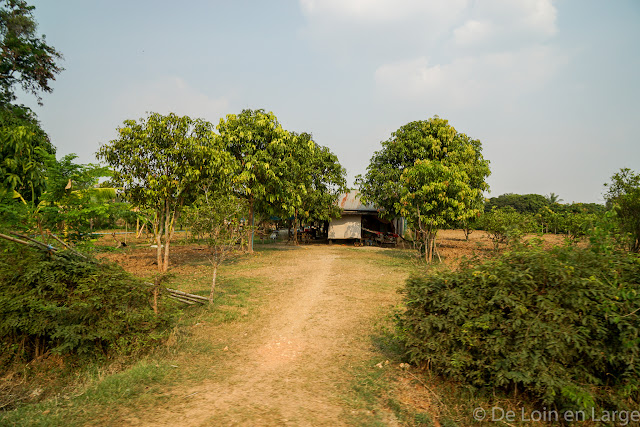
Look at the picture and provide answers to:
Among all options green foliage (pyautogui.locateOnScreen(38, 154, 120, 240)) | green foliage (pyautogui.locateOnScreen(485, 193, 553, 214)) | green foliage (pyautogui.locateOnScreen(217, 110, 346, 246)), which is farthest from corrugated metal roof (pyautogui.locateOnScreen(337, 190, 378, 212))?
green foliage (pyautogui.locateOnScreen(485, 193, 553, 214))

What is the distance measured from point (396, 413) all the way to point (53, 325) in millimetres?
5644

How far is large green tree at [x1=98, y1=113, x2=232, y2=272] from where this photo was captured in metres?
12.4

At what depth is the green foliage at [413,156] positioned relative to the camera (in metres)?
21.9

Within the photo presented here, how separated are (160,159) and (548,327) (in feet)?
40.2

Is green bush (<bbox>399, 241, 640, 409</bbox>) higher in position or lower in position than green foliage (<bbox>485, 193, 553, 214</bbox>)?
lower

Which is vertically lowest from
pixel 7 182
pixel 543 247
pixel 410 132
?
pixel 543 247

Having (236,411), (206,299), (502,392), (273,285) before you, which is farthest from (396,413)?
(273,285)

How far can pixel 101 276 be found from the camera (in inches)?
245

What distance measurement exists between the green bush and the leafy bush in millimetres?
4947

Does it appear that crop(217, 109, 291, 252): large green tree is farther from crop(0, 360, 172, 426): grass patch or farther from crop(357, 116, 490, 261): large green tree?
crop(0, 360, 172, 426): grass patch

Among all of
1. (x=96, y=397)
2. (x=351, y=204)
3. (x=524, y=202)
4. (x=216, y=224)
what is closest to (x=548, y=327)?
(x=96, y=397)

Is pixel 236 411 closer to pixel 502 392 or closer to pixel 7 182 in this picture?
pixel 502 392

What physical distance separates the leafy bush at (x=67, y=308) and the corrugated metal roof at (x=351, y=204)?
2179cm

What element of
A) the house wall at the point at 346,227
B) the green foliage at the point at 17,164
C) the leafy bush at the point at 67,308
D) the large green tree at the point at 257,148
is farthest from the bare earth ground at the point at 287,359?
the house wall at the point at 346,227
